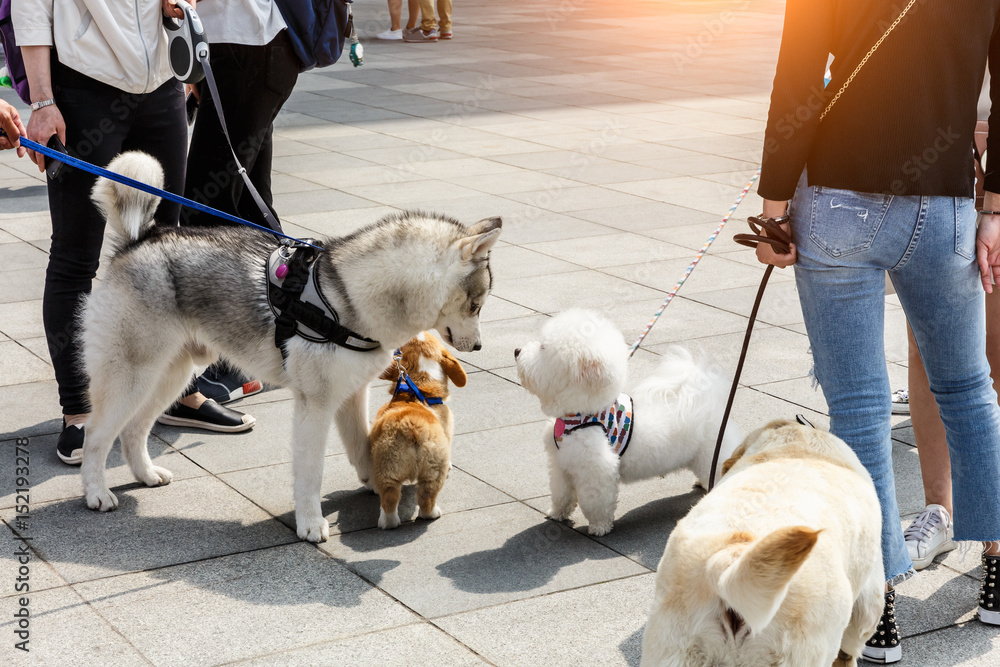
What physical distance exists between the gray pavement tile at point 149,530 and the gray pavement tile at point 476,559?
0.39m

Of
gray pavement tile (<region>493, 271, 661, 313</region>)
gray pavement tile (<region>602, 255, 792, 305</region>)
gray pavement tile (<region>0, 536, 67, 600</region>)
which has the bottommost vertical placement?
gray pavement tile (<region>0, 536, 67, 600</region>)

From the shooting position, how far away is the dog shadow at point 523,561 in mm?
3807

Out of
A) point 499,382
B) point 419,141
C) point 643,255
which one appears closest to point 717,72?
point 419,141

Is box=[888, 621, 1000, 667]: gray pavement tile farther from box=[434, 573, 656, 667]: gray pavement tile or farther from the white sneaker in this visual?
box=[434, 573, 656, 667]: gray pavement tile

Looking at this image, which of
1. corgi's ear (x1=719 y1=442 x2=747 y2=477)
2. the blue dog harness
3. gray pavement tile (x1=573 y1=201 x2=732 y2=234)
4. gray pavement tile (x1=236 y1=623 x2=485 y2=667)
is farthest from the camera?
gray pavement tile (x1=573 y1=201 x2=732 y2=234)

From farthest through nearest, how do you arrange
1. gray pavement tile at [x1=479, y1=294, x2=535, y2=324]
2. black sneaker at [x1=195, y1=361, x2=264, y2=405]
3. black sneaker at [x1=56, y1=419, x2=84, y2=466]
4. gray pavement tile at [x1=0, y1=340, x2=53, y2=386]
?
gray pavement tile at [x1=479, y1=294, x2=535, y2=324] < gray pavement tile at [x1=0, y1=340, x2=53, y2=386] < black sneaker at [x1=195, y1=361, x2=264, y2=405] < black sneaker at [x1=56, y1=419, x2=84, y2=466]

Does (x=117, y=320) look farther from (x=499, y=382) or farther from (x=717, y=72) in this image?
(x=717, y=72)

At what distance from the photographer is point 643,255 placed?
26.3 feet

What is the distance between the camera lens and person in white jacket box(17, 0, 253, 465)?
4.43 metres

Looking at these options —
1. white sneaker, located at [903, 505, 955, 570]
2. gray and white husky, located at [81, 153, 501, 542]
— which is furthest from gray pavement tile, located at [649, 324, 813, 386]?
gray and white husky, located at [81, 153, 501, 542]

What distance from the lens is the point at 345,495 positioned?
464 centimetres

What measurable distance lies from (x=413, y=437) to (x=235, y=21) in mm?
2522

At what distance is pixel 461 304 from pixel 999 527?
2138 millimetres

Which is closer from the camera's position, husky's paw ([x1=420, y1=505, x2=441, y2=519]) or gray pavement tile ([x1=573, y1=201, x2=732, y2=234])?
husky's paw ([x1=420, y1=505, x2=441, y2=519])
